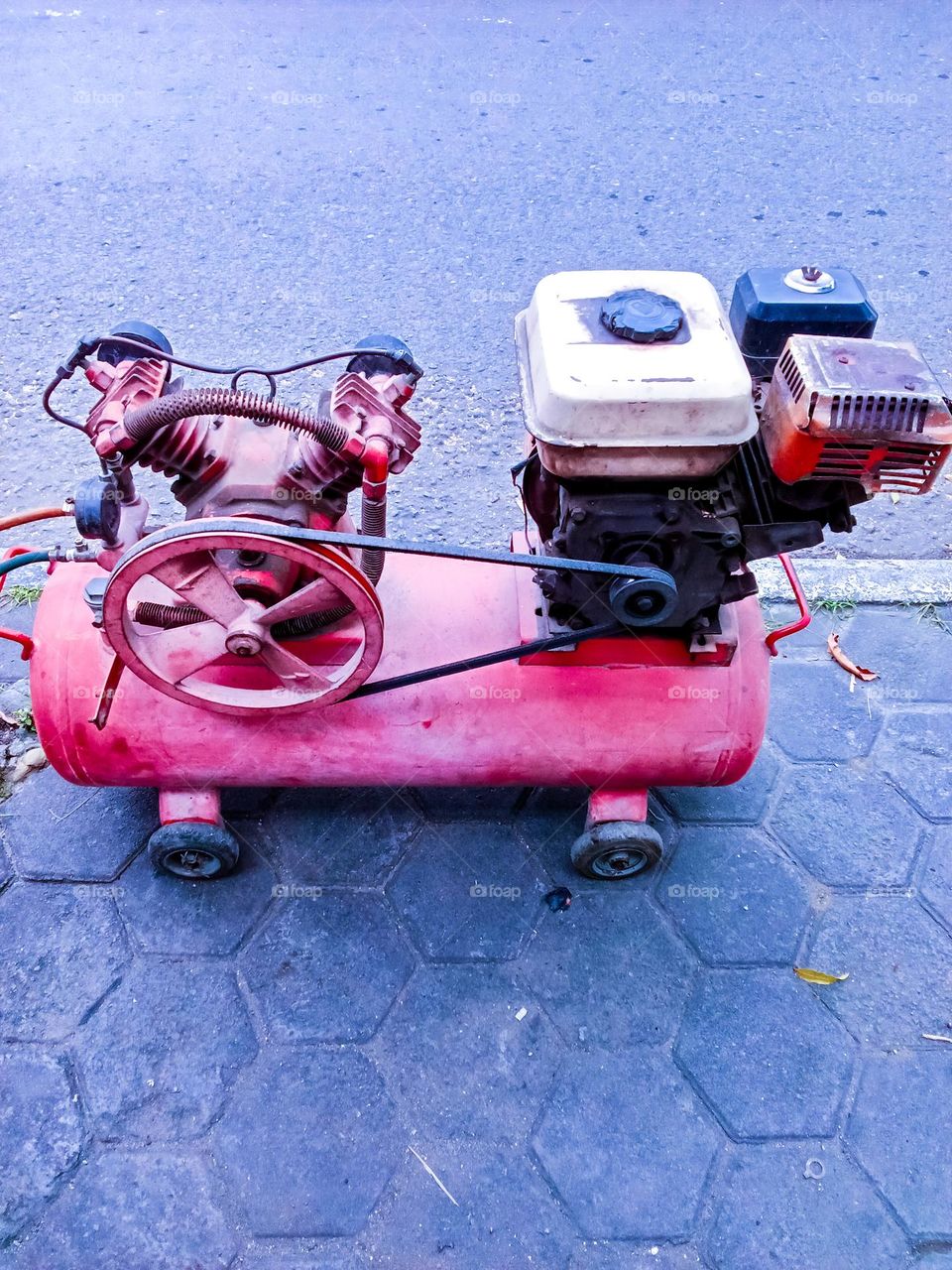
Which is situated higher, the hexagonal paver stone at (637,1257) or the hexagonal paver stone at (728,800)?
the hexagonal paver stone at (728,800)

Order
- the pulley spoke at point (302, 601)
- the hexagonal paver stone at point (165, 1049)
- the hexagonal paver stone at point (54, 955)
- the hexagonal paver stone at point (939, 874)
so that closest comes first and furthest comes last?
the pulley spoke at point (302, 601), the hexagonal paver stone at point (165, 1049), the hexagonal paver stone at point (54, 955), the hexagonal paver stone at point (939, 874)

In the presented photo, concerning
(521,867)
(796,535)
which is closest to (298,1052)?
(521,867)

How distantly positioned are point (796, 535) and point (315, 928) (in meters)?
1.38

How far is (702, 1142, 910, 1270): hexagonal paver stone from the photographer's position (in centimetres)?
187

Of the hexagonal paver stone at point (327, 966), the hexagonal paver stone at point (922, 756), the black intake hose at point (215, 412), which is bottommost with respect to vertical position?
the hexagonal paver stone at point (327, 966)

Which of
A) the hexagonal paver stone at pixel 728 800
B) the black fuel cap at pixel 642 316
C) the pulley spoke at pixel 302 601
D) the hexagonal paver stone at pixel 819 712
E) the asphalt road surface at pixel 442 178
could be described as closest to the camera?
the black fuel cap at pixel 642 316

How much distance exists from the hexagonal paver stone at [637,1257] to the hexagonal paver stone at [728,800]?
96 centimetres

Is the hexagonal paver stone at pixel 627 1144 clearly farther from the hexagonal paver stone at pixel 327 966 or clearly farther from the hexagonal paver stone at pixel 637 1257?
the hexagonal paver stone at pixel 327 966

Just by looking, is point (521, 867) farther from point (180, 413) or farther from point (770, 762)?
point (180, 413)

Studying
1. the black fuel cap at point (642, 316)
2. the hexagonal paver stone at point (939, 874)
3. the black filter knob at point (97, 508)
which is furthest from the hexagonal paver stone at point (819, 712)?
the black filter knob at point (97, 508)

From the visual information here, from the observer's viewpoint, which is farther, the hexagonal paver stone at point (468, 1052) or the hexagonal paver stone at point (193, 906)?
the hexagonal paver stone at point (193, 906)

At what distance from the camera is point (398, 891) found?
232cm

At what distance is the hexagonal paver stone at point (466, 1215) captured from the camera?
186 cm

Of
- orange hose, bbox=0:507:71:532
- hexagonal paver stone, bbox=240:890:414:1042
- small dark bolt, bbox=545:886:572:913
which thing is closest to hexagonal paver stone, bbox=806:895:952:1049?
small dark bolt, bbox=545:886:572:913
